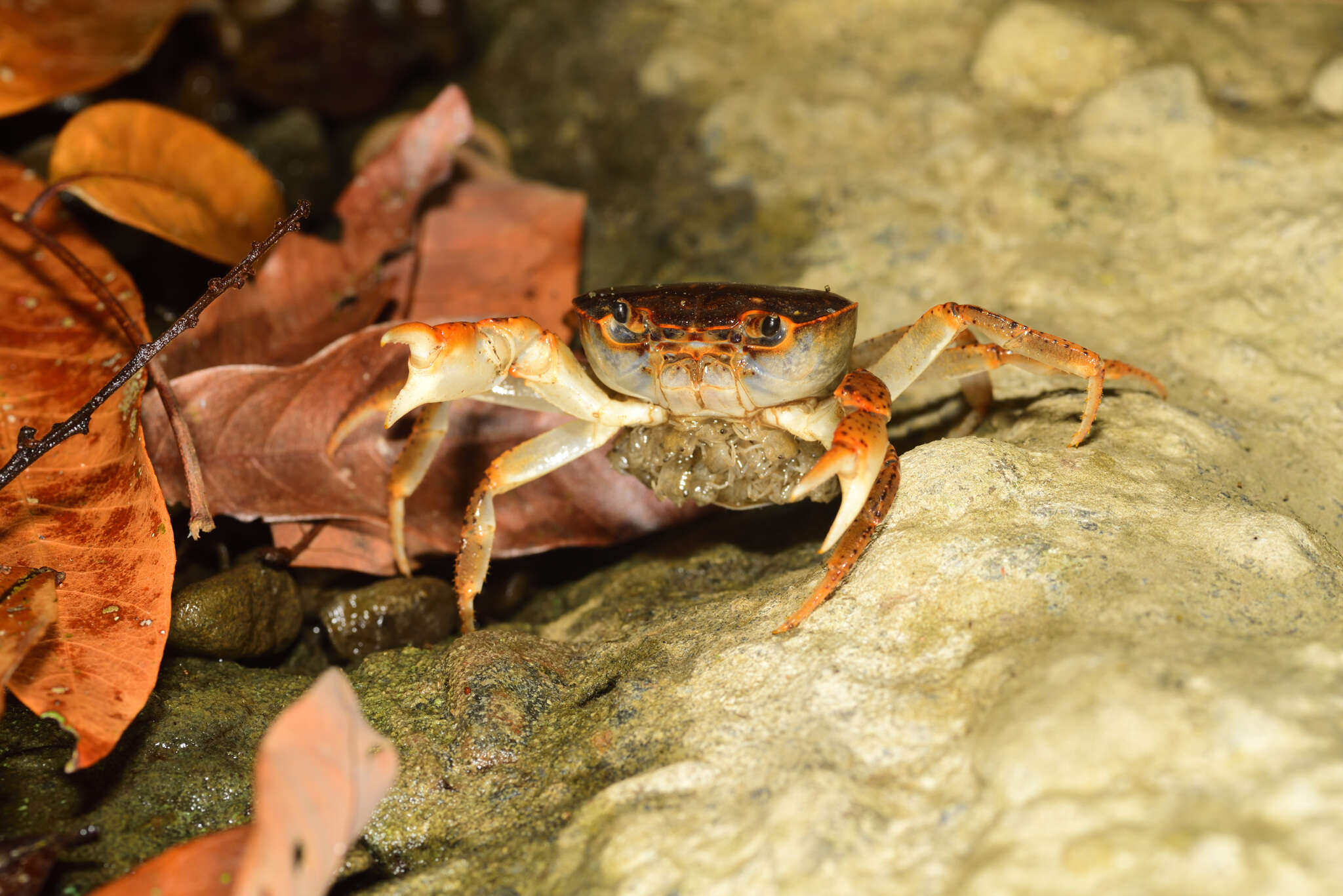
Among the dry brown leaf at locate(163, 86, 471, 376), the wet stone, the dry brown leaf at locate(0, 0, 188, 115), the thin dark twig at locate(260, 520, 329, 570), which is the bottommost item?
the wet stone

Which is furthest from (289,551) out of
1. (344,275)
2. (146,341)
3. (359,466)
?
(344,275)

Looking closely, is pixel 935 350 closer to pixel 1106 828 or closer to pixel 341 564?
pixel 1106 828

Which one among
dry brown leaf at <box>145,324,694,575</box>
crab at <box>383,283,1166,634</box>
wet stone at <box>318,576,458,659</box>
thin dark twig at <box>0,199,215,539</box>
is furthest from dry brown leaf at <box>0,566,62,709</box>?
crab at <box>383,283,1166,634</box>

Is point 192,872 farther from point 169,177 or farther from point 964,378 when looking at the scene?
point 169,177

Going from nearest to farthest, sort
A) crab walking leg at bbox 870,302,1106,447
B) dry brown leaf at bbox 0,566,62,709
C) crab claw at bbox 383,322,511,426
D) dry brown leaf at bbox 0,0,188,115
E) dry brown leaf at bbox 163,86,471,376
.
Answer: dry brown leaf at bbox 0,566,62,709 → crab claw at bbox 383,322,511,426 → crab walking leg at bbox 870,302,1106,447 → dry brown leaf at bbox 163,86,471,376 → dry brown leaf at bbox 0,0,188,115

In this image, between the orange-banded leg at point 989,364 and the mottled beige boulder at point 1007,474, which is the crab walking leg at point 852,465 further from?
the orange-banded leg at point 989,364

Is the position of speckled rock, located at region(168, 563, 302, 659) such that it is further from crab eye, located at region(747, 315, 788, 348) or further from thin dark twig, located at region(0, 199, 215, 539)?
crab eye, located at region(747, 315, 788, 348)
